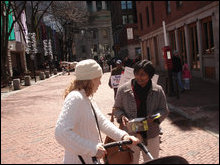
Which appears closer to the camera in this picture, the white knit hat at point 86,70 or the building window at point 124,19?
the white knit hat at point 86,70

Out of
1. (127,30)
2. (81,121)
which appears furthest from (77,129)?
(127,30)

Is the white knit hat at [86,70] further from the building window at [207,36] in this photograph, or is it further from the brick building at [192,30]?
the building window at [207,36]

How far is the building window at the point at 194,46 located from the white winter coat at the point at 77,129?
1655cm

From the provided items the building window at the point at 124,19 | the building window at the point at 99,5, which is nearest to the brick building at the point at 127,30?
the building window at the point at 124,19

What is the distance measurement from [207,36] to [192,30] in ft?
7.99

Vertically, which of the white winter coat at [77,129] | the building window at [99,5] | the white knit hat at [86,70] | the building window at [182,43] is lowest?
the white winter coat at [77,129]

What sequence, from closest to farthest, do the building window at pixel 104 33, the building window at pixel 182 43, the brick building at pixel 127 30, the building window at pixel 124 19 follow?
the building window at pixel 182 43 → the brick building at pixel 127 30 → the building window at pixel 124 19 → the building window at pixel 104 33

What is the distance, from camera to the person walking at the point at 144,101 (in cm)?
318

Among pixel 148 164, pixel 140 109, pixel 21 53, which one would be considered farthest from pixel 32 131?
pixel 21 53

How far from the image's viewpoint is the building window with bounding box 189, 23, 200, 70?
17917mm

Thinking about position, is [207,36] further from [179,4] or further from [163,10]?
[163,10]

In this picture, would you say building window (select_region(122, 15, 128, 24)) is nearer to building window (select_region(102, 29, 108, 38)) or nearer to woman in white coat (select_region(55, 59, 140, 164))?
building window (select_region(102, 29, 108, 38))

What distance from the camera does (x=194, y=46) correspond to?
721 inches

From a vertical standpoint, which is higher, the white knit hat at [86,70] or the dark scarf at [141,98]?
the white knit hat at [86,70]
